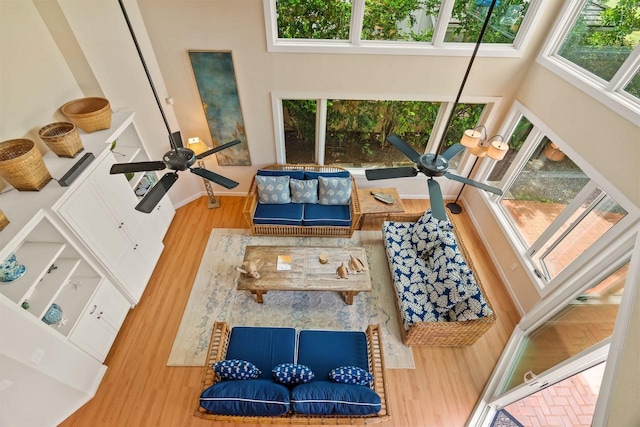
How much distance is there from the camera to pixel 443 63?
3.84 meters

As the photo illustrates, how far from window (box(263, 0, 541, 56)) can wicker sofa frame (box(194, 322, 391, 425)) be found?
3402mm

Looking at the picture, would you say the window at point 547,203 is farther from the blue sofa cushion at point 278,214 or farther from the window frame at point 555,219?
the blue sofa cushion at point 278,214

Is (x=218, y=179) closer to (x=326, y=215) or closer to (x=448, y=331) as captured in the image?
(x=326, y=215)

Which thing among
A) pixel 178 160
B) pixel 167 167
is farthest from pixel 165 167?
pixel 178 160

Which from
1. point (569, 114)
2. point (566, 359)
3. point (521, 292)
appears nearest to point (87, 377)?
point (566, 359)

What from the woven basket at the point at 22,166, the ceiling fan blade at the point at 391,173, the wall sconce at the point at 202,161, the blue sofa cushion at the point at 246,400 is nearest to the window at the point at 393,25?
the wall sconce at the point at 202,161

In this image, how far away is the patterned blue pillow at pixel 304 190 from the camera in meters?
4.53

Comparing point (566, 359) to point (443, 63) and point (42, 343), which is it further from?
point (42, 343)

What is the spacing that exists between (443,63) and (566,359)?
11.4 feet

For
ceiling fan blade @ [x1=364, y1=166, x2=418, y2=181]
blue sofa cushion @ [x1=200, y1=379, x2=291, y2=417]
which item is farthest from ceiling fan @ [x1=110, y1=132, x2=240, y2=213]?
blue sofa cushion @ [x1=200, y1=379, x2=291, y2=417]

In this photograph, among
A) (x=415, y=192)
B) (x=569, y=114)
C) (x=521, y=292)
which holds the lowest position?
(x=521, y=292)

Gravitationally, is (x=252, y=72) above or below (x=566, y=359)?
above

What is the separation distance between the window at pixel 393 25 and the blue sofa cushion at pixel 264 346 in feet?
11.0

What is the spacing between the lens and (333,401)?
2.34 meters
